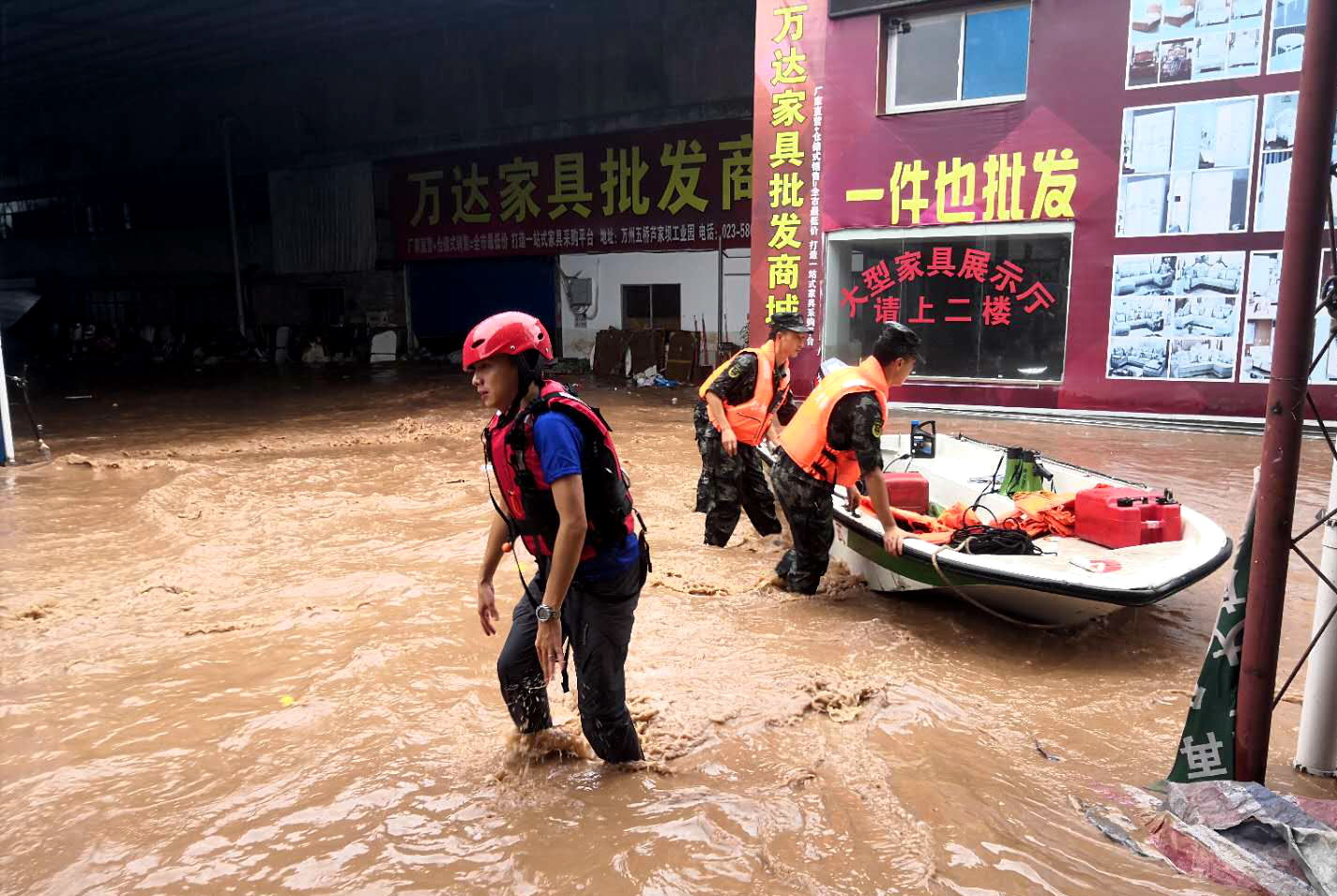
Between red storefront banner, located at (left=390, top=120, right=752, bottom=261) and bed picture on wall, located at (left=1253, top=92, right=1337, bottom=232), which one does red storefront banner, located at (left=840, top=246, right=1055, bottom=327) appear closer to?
bed picture on wall, located at (left=1253, top=92, right=1337, bottom=232)

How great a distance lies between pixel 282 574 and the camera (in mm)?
6281

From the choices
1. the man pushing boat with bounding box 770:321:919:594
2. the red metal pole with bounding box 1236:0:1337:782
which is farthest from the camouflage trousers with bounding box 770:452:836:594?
the red metal pole with bounding box 1236:0:1337:782

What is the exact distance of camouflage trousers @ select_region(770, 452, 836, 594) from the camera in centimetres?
515

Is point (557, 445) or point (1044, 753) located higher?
point (557, 445)

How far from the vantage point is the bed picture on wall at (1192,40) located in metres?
10.0

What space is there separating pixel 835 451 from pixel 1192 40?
869 centimetres

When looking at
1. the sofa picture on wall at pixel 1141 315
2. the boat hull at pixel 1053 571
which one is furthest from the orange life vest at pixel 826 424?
the sofa picture on wall at pixel 1141 315

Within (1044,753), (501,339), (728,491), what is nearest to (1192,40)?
(728,491)

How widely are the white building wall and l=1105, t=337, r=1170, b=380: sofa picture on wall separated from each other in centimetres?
717

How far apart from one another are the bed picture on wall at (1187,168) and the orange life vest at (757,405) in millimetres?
6940

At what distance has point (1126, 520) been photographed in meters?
5.03

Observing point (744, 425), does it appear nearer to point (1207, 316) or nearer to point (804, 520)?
point (804, 520)

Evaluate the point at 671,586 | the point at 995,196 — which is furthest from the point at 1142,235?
the point at 671,586

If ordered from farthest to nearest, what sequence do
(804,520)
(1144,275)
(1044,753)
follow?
(1144,275) < (804,520) < (1044,753)
